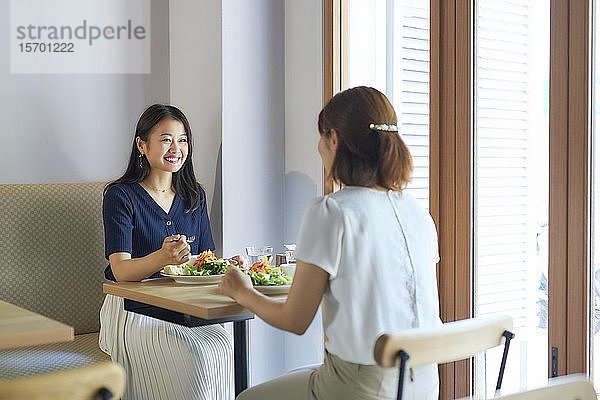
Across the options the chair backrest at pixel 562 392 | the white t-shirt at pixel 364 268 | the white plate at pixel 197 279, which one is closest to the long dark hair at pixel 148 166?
the white plate at pixel 197 279

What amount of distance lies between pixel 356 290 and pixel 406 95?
1305mm

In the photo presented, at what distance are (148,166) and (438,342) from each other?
67.1 inches

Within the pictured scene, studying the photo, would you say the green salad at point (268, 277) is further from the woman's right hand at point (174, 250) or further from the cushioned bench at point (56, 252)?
the cushioned bench at point (56, 252)

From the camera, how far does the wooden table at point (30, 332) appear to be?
182 cm

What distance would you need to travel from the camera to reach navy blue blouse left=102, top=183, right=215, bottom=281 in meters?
2.93

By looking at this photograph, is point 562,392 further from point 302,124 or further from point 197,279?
point 302,124

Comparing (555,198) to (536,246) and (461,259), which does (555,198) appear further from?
(461,259)

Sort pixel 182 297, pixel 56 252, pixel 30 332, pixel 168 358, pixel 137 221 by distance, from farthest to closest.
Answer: pixel 56 252 → pixel 137 221 → pixel 168 358 → pixel 182 297 → pixel 30 332

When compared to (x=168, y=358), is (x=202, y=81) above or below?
above

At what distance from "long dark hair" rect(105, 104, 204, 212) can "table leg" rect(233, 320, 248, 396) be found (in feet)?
2.19

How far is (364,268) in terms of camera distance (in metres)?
1.88

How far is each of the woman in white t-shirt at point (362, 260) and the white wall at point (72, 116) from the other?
1.75 metres

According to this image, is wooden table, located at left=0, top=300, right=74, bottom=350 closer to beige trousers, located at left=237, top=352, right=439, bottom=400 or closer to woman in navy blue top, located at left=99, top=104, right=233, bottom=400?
beige trousers, located at left=237, top=352, right=439, bottom=400

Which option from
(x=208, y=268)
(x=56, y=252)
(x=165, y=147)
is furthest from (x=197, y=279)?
(x=56, y=252)
